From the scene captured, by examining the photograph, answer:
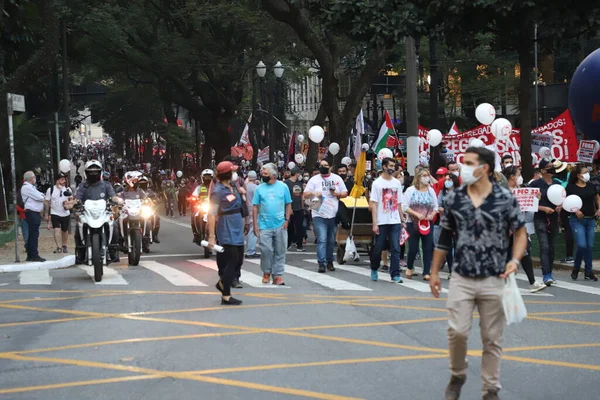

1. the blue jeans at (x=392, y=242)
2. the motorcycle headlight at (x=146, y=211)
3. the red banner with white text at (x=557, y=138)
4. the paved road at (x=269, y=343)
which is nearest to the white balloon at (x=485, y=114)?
the red banner with white text at (x=557, y=138)

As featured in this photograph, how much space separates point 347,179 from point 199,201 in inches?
190

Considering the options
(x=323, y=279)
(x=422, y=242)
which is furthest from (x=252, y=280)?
(x=422, y=242)

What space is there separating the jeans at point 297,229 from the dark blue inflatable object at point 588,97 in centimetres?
634

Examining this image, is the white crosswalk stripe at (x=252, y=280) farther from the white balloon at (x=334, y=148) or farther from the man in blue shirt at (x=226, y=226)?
the white balloon at (x=334, y=148)

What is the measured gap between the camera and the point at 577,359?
9.12 m

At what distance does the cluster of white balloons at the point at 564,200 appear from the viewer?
1524 cm

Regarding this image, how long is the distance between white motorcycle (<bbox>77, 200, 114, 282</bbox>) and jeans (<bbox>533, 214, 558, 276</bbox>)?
21.2ft

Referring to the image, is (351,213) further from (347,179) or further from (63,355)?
(63,355)

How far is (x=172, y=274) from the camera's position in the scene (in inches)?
679

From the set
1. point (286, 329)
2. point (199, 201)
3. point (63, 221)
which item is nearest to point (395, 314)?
point (286, 329)

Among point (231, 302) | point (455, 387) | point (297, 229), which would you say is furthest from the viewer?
point (297, 229)

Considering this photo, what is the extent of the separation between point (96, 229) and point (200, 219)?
4899 mm

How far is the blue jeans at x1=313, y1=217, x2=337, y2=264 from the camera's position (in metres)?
17.3

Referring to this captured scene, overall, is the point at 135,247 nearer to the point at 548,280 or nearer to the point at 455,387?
the point at 548,280
